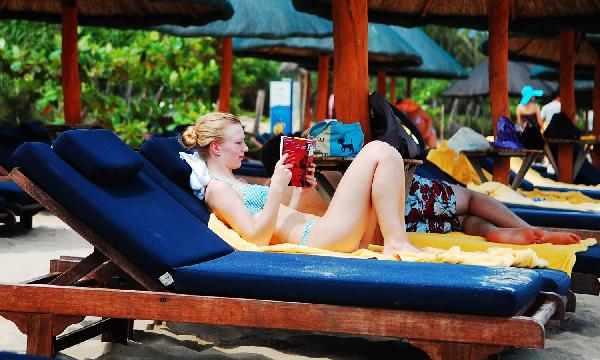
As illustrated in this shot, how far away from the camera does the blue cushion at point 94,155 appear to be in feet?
11.0

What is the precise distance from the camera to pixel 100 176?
341 centimetres

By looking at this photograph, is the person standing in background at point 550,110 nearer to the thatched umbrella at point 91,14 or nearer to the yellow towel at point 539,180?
the yellow towel at point 539,180

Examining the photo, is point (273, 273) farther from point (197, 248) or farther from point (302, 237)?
point (302, 237)

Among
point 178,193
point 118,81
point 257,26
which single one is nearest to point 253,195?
point 178,193

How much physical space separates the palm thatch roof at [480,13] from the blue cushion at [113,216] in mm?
5518

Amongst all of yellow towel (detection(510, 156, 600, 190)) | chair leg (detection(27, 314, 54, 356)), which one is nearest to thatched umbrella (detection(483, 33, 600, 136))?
yellow towel (detection(510, 156, 600, 190))

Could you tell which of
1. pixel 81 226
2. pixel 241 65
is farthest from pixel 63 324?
pixel 241 65

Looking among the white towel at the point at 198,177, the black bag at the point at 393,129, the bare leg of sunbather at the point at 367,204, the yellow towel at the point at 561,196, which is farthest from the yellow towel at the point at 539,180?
the white towel at the point at 198,177

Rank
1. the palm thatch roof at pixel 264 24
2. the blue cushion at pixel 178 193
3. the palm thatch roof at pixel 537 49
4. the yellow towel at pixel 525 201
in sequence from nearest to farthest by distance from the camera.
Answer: the blue cushion at pixel 178 193 → the yellow towel at pixel 525 201 → the palm thatch roof at pixel 264 24 → the palm thatch roof at pixel 537 49

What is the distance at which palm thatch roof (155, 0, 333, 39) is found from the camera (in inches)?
439

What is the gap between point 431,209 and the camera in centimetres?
522

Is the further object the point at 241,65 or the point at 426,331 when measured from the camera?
the point at 241,65

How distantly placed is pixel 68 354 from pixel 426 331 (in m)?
1.52

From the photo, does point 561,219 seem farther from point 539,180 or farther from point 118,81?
point 118,81
